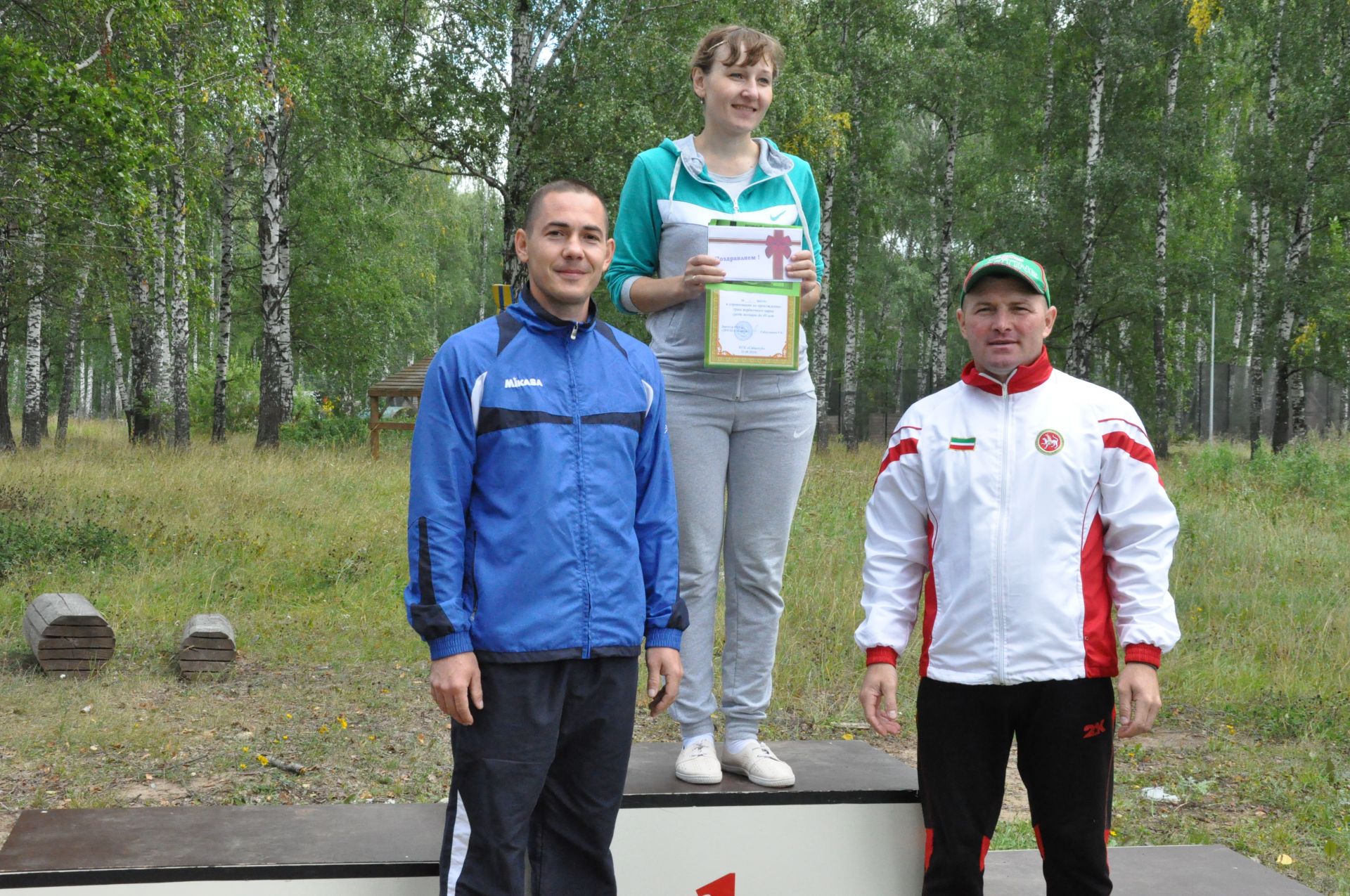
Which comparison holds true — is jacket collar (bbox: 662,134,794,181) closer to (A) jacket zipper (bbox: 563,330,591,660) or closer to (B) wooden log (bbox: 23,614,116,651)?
(A) jacket zipper (bbox: 563,330,591,660)

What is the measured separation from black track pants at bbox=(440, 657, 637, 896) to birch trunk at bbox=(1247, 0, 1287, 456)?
18.3 meters

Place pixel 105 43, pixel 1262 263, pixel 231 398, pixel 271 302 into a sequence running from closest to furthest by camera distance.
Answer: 1. pixel 105 43
2. pixel 271 302
3. pixel 1262 263
4. pixel 231 398

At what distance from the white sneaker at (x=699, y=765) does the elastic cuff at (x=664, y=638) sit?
720 millimetres

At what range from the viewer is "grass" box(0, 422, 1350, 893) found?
5031 millimetres

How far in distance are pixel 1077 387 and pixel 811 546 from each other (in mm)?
7226

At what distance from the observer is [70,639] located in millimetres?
6383

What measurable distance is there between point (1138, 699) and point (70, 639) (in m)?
6.00

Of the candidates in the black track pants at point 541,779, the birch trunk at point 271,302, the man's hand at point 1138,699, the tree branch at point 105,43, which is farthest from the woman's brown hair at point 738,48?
the birch trunk at point 271,302

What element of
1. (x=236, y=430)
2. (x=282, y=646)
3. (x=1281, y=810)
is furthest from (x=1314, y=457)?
(x=236, y=430)

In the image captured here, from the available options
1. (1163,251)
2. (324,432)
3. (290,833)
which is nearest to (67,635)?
(290,833)

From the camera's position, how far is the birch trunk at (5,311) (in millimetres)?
12242

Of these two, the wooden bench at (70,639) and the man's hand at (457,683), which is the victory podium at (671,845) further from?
the wooden bench at (70,639)

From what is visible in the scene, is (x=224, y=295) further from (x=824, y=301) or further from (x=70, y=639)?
(x=70, y=639)

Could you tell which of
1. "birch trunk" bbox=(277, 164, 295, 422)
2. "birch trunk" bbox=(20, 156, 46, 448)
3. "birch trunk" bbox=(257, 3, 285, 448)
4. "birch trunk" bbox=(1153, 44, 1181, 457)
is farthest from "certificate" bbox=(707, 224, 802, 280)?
"birch trunk" bbox=(1153, 44, 1181, 457)
